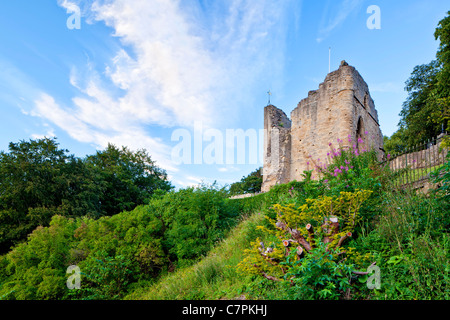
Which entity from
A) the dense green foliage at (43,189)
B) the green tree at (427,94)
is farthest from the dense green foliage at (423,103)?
the dense green foliage at (43,189)

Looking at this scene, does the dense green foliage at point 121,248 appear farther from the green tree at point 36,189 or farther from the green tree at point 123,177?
the green tree at point 123,177

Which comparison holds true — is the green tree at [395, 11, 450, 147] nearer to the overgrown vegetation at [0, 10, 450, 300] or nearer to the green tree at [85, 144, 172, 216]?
the overgrown vegetation at [0, 10, 450, 300]

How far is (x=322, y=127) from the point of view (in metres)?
17.4

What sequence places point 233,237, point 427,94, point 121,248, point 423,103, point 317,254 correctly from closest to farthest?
point 317,254 < point 233,237 < point 121,248 < point 427,94 < point 423,103

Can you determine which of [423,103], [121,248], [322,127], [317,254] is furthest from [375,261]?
[423,103]

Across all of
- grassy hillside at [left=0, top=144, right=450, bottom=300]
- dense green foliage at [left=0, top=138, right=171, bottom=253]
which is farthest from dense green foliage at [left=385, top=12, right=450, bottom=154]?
dense green foliage at [left=0, top=138, right=171, bottom=253]

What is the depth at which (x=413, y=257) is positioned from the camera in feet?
12.0

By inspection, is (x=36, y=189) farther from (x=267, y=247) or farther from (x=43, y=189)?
(x=267, y=247)

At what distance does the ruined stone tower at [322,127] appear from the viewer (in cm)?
1633

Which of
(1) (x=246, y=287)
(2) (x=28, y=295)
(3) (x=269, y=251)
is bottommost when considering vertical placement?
(2) (x=28, y=295)
